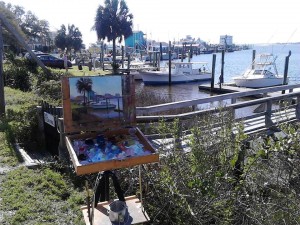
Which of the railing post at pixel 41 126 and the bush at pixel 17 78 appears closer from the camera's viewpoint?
the railing post at pixel 41 126

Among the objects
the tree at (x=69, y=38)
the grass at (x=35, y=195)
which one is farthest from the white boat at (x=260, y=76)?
the tree at (x=69, y=38)

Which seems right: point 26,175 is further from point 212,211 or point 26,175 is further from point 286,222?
point 286,222

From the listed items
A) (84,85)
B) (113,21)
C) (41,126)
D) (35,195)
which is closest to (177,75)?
(113,21)

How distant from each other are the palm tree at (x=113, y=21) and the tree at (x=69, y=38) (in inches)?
817

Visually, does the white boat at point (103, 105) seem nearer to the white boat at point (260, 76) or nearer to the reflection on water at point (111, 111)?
the reflection on water at point (111, 111)

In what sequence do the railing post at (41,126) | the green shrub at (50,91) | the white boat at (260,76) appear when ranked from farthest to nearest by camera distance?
the white boat at (260,76) → the green shrub at (50,91) → the railing post at (41,126)

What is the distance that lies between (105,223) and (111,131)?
3.28 feet

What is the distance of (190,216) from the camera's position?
3.46 meters

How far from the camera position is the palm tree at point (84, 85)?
3584 mm

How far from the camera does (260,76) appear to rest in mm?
28875

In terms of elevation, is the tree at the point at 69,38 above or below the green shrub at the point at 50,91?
above

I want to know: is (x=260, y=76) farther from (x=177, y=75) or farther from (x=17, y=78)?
(x=17, y=78)

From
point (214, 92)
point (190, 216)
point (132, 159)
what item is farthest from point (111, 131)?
point (214, 92)

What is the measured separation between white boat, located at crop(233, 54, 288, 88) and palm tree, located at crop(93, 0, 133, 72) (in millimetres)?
17759
